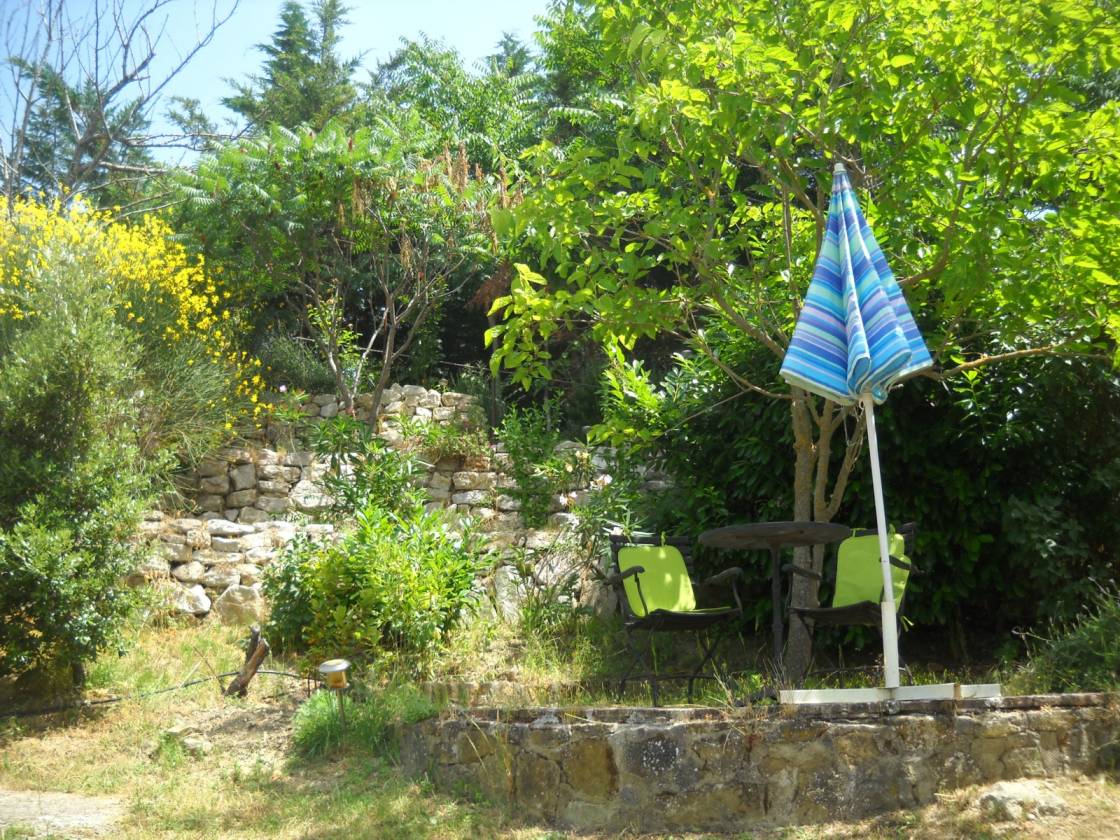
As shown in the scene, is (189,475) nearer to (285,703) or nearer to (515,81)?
(285,703)

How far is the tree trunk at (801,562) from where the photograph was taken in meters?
5.20

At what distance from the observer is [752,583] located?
6.54 metres

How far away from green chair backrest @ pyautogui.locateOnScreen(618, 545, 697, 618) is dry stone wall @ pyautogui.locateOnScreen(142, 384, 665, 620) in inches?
67.0

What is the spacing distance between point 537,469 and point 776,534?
4.10m

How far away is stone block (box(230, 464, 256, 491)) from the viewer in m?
10.3

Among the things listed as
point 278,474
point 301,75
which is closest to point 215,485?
point 278,474

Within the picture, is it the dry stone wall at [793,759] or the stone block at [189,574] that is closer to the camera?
the dry stone wall at [793,759]

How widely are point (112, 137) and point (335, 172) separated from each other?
9.17 feet

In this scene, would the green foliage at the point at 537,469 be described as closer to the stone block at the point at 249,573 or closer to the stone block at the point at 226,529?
the stone block at the point at 249,573

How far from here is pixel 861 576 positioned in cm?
530

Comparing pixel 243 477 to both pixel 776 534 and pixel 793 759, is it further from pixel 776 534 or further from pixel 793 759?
pixel 793 759

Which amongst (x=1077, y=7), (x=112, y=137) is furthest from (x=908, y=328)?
(x=112, y=137)

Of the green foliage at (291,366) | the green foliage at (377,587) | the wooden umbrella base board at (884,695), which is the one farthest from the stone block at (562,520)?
the green foliage at (291,366)

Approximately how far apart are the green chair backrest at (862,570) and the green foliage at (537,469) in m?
3.36
